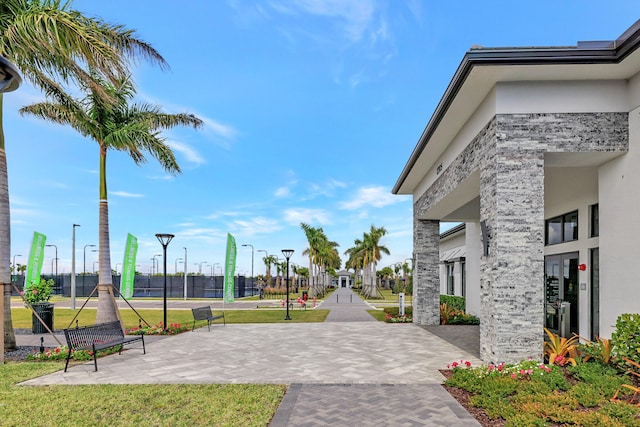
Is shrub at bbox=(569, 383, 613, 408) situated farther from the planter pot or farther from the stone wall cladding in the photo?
the planter pot

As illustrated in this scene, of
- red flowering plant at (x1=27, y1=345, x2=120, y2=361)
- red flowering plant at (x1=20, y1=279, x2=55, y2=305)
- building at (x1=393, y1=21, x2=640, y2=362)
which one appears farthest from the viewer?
red flowering plant at (x1=20, y1=279, x2=55, y2=305)

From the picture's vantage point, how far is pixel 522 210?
7.88 metres

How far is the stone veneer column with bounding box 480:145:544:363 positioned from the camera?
25.1 ft

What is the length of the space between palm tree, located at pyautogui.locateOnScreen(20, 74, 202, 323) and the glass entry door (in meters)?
13.3

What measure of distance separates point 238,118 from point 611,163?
48.1 feet

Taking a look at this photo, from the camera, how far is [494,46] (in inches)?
290

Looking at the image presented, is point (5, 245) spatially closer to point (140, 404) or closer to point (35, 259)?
point (140, 404)

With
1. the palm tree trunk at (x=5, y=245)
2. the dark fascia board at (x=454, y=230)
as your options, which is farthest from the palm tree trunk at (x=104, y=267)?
the dark fascia board at (x=454, y=230)

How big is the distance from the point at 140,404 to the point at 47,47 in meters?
7.07

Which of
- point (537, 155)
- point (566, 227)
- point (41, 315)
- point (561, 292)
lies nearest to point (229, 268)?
point (41, 315)

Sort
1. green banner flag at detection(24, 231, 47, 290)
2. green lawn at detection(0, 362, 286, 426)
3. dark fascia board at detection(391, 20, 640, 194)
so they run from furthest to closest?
green banner flag at detection(24, 231, 47, 290), dark fascia board at detection(391, 20, 640, 194), green lawn at detection(0, 362, 286, 426)

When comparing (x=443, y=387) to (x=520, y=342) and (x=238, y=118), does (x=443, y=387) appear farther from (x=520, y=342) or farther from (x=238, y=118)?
(x=238, y=118)

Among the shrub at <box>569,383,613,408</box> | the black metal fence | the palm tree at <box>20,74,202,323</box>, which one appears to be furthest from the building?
the black metal fence

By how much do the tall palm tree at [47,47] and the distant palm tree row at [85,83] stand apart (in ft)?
0.06
